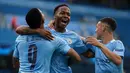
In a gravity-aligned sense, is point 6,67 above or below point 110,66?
below

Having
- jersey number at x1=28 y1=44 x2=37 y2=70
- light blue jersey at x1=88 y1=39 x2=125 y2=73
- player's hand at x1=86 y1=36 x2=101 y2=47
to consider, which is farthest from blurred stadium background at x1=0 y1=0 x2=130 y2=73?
jersey number at x1=28 y1=44 x2=37 y2=70

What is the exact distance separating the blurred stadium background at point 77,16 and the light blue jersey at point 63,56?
33.4 feet

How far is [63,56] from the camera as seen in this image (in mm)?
5738

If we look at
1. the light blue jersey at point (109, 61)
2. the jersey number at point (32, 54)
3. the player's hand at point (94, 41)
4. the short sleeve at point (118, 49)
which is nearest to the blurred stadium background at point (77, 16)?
the light blue jersey at point (109, 61)

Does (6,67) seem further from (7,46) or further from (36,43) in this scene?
(36,43)

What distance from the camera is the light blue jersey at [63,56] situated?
573 centimetres

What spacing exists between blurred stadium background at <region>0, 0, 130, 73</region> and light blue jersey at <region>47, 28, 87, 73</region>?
10.2 m

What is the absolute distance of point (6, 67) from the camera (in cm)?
1614

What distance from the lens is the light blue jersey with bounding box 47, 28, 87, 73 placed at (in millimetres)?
5727

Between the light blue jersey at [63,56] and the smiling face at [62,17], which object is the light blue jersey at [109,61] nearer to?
the light blue jersey at [63,56]

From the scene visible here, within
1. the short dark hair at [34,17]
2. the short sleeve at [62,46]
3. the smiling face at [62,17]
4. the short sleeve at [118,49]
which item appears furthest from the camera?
the short sleeve at [118,49]

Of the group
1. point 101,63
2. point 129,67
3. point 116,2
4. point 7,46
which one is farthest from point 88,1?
point 101,63

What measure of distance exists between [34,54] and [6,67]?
1088 centimetres

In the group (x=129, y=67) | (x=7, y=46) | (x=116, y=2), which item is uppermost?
(x=116, y=2)
